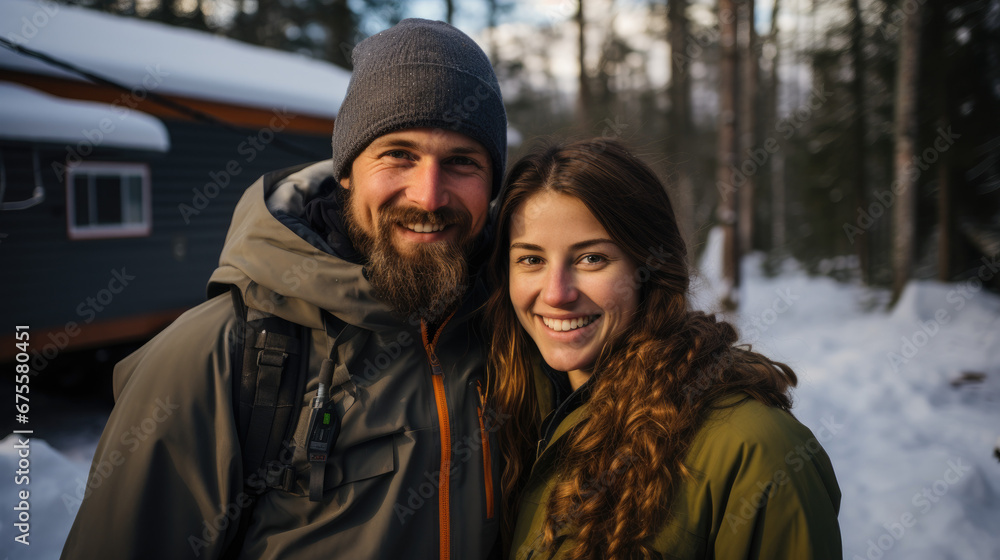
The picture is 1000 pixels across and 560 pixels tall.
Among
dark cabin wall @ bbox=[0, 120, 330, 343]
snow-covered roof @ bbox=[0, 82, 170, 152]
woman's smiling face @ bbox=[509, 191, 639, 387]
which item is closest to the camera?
woman's smiling face @ bbox=[509, 191, 639, 387]

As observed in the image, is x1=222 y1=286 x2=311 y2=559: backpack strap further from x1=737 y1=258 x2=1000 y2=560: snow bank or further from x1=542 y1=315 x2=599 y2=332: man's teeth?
x1=737 y1=258 x2=1000 y2=560: snow bank

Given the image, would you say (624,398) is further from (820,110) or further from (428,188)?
(820,110)

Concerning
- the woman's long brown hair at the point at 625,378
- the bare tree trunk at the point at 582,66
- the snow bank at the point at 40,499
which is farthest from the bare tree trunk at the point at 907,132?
the snow bank at the point at 40,499

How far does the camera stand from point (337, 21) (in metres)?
17.7

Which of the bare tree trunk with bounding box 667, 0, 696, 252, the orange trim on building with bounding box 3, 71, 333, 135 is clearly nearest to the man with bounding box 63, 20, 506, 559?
the orange trim on building with bounding box 3, 71, 333, 135

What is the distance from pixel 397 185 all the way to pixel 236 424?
99 cm

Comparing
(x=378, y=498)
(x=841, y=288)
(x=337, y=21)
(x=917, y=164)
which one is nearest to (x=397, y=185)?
(x=378, y=498)

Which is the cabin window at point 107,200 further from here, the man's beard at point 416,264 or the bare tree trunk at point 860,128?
the bare tree trunk at point 860,128

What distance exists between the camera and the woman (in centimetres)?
157

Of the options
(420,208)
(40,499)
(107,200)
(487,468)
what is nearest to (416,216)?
(420,208)

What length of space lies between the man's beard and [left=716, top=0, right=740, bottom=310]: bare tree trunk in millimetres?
8252

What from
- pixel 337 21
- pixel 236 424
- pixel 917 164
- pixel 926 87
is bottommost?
pixel 236 424

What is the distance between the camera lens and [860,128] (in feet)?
42.1

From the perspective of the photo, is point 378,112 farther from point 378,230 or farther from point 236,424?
point 236,424
